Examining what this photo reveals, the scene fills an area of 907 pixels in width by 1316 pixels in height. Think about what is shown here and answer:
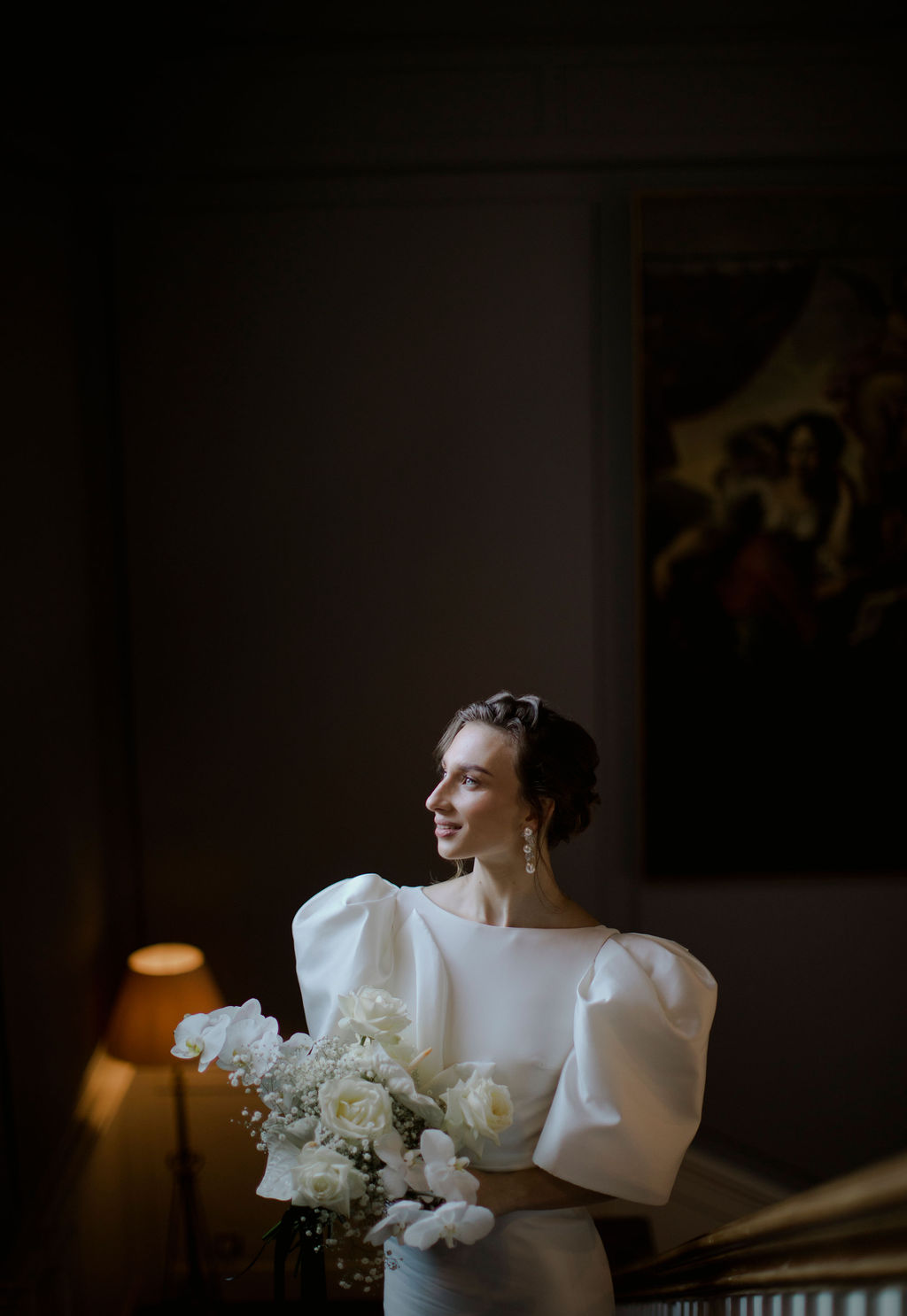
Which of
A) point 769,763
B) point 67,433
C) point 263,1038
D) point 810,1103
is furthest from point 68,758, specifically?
point 810,1103

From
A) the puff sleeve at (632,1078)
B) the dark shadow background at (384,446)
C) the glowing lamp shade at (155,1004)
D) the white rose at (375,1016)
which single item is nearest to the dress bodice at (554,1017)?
the puff sleeve at (632,1078)

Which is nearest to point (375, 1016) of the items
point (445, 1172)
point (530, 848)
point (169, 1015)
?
point (445, 1172)

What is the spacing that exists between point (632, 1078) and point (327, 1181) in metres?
0.63

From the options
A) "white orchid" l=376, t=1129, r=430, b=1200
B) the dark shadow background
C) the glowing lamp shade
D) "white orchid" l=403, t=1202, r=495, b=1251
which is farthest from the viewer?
the dark shadow background

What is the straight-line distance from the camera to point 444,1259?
1.92 m

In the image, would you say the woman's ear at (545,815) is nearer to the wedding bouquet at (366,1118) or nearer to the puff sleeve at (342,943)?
the puff sleeve at (342,943)

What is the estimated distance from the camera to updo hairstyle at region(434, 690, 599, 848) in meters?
2.00

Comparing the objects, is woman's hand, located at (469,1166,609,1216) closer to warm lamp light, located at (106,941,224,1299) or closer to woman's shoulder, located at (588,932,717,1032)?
woman's shoulder, located at (588,932,717,1032)

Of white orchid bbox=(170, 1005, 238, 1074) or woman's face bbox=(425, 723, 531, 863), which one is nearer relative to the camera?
white orchid bbox=(170, 1005, 238, 1074)

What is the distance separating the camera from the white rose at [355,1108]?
1491 millimetres

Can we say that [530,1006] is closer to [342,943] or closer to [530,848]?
[530,848]

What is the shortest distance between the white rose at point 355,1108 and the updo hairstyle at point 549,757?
26.1 inches

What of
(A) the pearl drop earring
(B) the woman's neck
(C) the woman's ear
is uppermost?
(C) the woman's ear

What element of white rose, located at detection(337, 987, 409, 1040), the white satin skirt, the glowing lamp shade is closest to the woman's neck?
white rose, located at detection(337, 987, 409, 1040)
